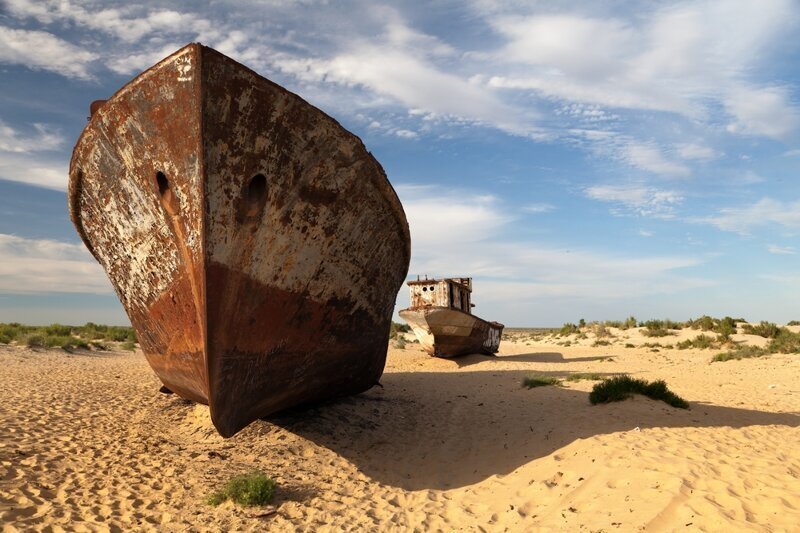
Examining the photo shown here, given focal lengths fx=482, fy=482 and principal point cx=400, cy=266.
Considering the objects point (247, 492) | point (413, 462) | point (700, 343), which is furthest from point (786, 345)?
point (247, 492)

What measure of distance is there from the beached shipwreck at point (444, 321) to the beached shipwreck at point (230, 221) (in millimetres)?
10816

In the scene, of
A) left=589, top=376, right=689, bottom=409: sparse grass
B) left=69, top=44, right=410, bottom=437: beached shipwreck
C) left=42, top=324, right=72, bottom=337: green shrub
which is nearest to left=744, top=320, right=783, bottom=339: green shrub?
left=589, top=376, right=689, bottom=409: sparse grass

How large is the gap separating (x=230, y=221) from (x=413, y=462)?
403 cm

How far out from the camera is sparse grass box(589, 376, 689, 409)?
8.58 metres

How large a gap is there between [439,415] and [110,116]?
6.77m

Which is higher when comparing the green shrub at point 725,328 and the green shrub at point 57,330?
the green shrub at point 725,328

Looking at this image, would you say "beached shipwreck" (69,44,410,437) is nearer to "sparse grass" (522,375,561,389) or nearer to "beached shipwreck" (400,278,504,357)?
"sparse grass" (522,375,561,389)

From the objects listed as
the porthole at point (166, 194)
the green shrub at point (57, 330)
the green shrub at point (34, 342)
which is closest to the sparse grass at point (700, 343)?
the porthole at point (166, 194)

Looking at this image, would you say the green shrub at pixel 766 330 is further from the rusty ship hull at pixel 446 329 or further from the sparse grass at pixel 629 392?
the sparse grass at pixel 629 392

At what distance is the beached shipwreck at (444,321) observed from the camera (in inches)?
674

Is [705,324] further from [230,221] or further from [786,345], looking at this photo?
[230,221]

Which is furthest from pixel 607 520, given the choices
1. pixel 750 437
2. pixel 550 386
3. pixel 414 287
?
pixel 414 287

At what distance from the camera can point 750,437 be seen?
22.0 feet

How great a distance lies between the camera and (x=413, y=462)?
21.4 feet
